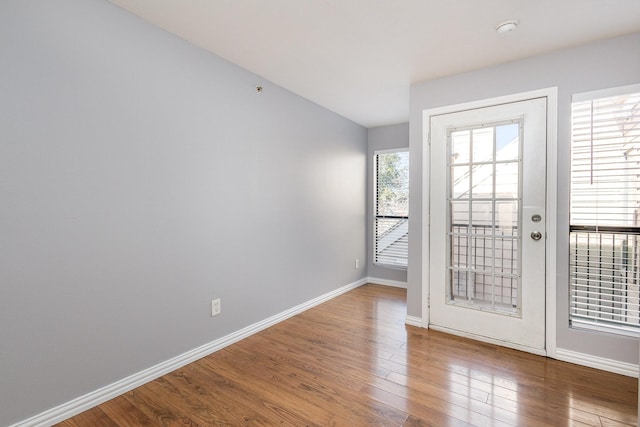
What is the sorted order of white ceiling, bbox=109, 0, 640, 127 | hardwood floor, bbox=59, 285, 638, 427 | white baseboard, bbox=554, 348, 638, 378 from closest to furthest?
hardwood floor, bbox=59, 285, 638, 427
white ceiling, bbox=109, 0, 640, 127
white baseboard, bbox=554, 348, 638, 378

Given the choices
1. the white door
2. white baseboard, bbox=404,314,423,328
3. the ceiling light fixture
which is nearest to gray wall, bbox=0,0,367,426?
white baseboard, bbox=404,314,423,328

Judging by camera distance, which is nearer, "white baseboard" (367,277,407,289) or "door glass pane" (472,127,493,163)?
"door glass pane" (472,127,493,163)

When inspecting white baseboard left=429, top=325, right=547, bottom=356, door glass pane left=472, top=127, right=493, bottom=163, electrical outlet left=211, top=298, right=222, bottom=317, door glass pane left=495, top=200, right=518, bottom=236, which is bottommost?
white baseboard left=429, top=325, right=547, bottom=356

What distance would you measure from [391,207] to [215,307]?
288 cm

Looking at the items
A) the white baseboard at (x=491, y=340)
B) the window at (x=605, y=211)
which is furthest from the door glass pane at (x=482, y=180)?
the white baseboard at (x=491, y=340)

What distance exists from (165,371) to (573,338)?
9.70 ft

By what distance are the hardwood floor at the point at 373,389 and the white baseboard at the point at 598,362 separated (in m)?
0.05

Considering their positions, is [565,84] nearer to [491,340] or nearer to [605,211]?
[605,211]

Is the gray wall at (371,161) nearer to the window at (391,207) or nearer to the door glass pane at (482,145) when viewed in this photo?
the window at (391,207)

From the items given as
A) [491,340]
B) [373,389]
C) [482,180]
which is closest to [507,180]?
[482,180]

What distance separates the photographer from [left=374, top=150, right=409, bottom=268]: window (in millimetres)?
4324

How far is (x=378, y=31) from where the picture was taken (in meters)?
2.08

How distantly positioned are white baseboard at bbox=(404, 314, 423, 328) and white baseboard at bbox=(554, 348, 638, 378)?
1.03 meters

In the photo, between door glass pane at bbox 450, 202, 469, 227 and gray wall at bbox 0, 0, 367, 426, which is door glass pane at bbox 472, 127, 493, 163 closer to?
door glass pane at bbox 450, 202, 469, 227
